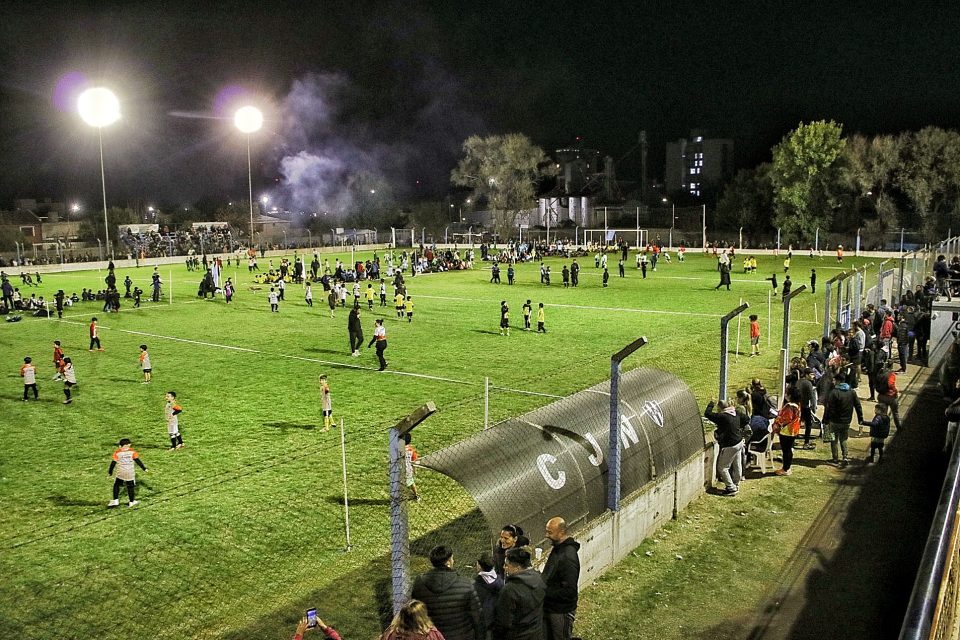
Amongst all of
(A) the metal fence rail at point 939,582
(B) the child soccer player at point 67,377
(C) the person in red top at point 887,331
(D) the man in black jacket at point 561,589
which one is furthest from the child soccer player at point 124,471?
(C) the person in red top at point 887,331

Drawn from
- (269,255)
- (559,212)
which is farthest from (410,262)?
(559,212)

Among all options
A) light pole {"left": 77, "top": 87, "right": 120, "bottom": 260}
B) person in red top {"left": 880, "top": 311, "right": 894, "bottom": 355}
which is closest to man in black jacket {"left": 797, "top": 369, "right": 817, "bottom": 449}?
person in red top {"left": 880, "top": 311, "right": 894, "bottom": 355}

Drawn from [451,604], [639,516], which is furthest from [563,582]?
[639,516]

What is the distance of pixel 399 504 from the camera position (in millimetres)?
5824

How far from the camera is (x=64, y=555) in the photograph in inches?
364

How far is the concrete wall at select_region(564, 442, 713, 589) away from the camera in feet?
26.8

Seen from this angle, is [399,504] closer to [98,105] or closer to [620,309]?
[620,309]

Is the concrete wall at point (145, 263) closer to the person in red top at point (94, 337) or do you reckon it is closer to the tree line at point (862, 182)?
the person in red top at point (94, 337)

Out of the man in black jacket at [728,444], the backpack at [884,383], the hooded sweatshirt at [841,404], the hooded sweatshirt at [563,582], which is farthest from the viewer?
the backpack at [884,383]

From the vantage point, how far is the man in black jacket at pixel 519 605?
5.41 meters

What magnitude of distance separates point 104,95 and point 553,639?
52955mm

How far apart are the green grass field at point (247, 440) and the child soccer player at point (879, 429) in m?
4.63

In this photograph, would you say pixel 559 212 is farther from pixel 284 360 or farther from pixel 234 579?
pixel 234 579

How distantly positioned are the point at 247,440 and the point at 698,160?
129 m
